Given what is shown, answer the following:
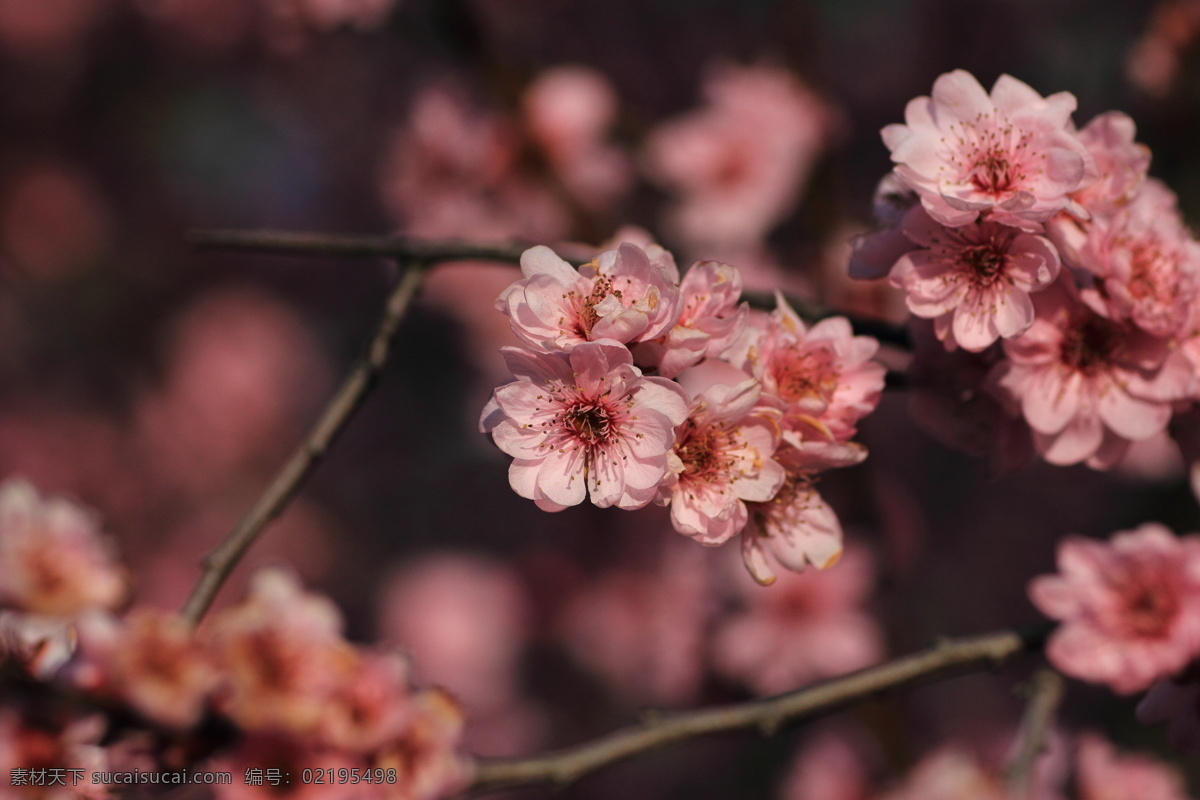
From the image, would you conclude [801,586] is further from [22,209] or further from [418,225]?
[22,209]

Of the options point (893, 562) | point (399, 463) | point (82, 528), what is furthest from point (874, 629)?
point (399, 463)

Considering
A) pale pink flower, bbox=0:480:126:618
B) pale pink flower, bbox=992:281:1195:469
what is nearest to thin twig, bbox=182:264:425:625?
pale pink flower, bbox=0:480:126:618

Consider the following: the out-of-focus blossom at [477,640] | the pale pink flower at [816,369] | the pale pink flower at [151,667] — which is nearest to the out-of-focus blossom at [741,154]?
the out-of-focus blossom at [477,640]

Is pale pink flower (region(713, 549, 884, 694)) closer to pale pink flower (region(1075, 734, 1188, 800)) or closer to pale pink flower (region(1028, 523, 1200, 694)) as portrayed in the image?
pale pink flower (region(1075, 734, 1188, 800))

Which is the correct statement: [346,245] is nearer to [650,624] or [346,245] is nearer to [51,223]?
A: [650,624]

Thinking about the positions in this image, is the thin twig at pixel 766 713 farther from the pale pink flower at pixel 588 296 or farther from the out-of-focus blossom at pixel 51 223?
the out-of-focus blossom at pixel 51 223

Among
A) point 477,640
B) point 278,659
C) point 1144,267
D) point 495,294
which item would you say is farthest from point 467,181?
point 1144,267
